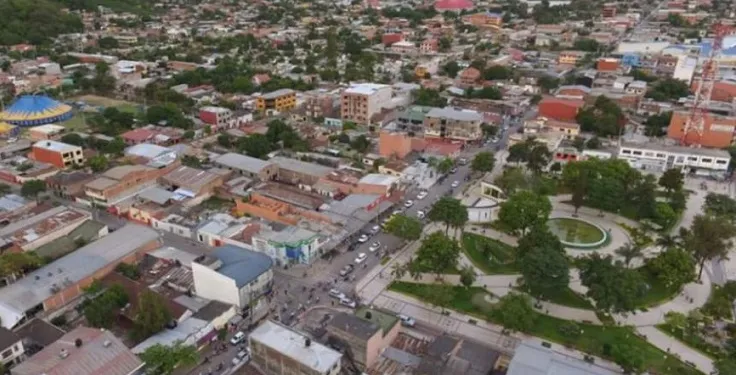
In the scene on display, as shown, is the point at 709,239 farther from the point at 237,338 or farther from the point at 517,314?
the point at 237,338

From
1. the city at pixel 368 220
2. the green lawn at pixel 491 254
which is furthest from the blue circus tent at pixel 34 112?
the green lawn at pixel 491 254

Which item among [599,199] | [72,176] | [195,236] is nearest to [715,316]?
Answer: [599,199]

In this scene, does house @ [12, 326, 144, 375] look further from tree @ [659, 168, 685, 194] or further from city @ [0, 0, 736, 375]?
tree @ [659, 168, 685, 194]

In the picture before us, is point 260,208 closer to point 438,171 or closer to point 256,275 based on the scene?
point 256,275

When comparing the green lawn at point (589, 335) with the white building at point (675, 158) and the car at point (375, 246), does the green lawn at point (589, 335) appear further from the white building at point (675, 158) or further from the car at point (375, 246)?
the white building at point (675, 158)

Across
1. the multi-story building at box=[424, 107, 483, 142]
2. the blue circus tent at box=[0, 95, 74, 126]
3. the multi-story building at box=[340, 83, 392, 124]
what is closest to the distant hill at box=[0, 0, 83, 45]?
the blue circus tent at box=[0, 95, 74, 126]

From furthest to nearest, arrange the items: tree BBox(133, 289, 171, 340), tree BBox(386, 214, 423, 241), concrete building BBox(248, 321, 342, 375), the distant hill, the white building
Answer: the distant hill → the white building → tree BBox(386, 214, 423, 241) → tree BBox(133, 289, 171, 340) → concrete building BBox(248, 321, 342, 375)

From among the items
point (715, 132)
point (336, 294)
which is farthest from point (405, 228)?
point (715, 132)
